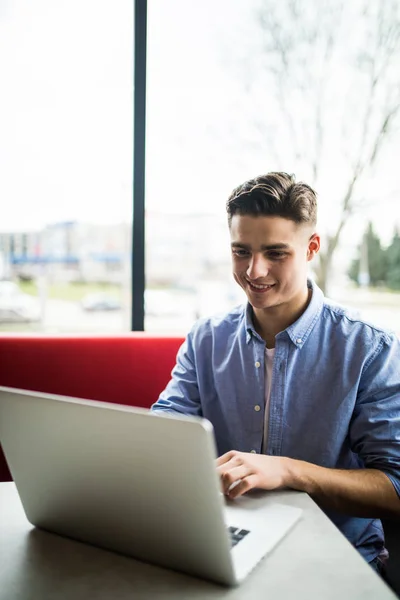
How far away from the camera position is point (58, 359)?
1792mm

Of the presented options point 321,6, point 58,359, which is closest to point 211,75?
point 321,6

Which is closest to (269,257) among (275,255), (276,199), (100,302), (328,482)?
(275,255)

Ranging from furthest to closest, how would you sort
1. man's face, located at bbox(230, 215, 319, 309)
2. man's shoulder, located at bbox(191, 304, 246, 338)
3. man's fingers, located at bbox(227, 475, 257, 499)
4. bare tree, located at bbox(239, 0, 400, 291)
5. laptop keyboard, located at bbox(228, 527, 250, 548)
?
bare tree, located at bbox(239, 0, 400, 291)
man's shoulder, located at bbox(191, 304, 246, 338)
man's face, located at bbox(230, 215, 319, 309)
man's fingers, located at bbox(227, 475, 257, 499)
laptop keyboard, located at bbox(228, 527, 250, 548)

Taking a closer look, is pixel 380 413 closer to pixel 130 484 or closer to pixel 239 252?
pixel 239 252

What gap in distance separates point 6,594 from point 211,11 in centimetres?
266

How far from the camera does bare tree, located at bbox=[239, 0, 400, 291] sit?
2.66 meters

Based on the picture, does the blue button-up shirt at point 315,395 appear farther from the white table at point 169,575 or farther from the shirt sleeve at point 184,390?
the white table at point 169,575

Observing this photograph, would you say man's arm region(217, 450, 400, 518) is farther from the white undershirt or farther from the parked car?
the parked car

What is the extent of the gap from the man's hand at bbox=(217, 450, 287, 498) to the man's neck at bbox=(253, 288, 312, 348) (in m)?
A: 0.46

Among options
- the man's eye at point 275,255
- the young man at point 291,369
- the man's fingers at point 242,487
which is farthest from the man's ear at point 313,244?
A: the man's fingers at point 242,487

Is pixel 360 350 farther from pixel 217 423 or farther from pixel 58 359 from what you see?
pixel 58 359

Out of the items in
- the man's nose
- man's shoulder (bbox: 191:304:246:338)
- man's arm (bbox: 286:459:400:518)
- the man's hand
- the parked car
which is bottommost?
man's arm (bbox: 286:459:400:518)

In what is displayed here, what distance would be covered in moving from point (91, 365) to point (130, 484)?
1157mm

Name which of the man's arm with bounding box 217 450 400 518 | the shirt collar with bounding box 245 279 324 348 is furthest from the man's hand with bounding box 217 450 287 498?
the shirt collar with bounding box 245 279 324 348
